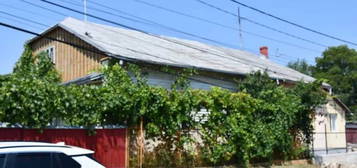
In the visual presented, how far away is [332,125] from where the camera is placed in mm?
30328

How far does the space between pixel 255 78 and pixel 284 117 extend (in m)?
2.23

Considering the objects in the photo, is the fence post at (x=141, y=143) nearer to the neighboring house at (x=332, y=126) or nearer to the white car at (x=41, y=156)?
the white car at (x=41, y=156)

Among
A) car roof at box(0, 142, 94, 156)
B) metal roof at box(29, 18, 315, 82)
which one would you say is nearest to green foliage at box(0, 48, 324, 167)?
metal roof at box(29, 18, 315, 82)

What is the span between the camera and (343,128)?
31312mm

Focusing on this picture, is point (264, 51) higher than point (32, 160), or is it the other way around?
point (264, 51)

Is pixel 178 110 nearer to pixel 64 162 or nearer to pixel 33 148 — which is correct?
pixel 64 162

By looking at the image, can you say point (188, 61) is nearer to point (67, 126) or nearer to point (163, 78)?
point (163, 78)

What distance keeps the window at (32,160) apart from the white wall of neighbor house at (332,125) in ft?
74.0

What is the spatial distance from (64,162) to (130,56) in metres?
12.4

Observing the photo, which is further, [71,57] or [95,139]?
[71,57]

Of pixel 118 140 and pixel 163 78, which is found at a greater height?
pixel 163 78

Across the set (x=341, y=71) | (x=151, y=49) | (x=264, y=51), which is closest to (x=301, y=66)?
(x=341, y=71)

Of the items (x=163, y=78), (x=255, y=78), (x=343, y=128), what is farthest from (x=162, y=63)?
(x=343, y=128)

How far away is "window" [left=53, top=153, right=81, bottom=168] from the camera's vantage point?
6.61 m
